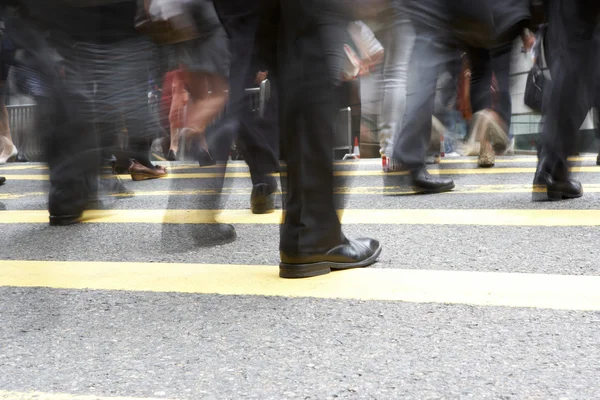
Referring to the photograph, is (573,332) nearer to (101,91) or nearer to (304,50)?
(304,50)

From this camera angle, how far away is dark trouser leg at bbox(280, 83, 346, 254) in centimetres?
262

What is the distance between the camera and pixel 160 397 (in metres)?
1.68

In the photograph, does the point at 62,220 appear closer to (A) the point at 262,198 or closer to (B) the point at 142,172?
(A) the point at 262,198

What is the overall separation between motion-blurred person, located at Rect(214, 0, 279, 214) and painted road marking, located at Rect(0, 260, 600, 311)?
3.07 ft

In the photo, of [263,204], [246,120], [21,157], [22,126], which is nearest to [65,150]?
[246,120]

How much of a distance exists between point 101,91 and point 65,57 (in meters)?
1.14

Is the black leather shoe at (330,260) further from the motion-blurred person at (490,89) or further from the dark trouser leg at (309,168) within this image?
the motion-blurred person at (490,89)

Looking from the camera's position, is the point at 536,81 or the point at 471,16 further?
the point at 536,81

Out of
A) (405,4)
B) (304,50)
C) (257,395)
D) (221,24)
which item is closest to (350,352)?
(257,395)

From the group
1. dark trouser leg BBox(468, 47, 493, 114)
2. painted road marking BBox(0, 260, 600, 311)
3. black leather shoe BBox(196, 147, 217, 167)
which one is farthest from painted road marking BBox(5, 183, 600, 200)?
painted road marking BBox(0, 260, 600, 311)

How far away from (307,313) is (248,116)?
6.64 ft

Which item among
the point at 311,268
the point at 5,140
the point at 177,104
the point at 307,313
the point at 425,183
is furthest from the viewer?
the point at 5,140

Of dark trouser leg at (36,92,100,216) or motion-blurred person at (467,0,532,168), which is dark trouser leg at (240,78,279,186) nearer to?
dark trouser leg at (36,92,100,216)

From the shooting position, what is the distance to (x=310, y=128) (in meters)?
2.62
